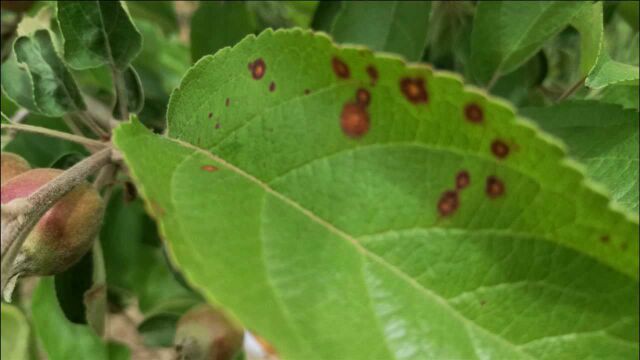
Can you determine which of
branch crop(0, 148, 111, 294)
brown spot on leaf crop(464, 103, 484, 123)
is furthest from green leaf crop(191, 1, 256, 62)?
brown spot on leaf crop(464, 103, 484, 123)

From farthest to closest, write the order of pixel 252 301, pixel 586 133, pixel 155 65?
1. pixel 155 65
2. pixel 586 133
3. pixel 252 301

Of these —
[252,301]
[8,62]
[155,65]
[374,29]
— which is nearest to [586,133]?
[374,29]

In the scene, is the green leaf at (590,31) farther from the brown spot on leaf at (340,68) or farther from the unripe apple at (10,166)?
the unripe apple at (10,166)

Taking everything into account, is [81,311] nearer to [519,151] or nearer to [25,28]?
[25,28]

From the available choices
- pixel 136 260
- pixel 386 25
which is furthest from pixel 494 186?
pixel 136 260

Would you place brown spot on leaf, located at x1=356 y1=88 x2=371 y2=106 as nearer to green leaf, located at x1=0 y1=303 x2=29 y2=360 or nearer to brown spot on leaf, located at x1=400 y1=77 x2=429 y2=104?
brown spot on leaf, located at x1=400 y1=77 x2=429 y2=104

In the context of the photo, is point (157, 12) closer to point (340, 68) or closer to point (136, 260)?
point (136, 260)

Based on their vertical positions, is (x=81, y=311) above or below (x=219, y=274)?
below
